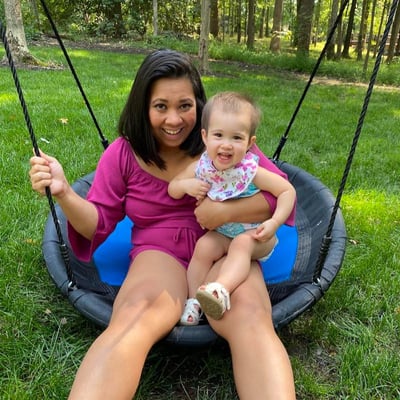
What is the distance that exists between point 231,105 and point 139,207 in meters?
0.62

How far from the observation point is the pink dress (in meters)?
1.96

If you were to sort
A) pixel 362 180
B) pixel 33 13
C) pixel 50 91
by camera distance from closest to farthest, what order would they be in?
pixel 362 180, pixel 50 91, pixel 33 13

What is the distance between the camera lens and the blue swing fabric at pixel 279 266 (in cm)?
171

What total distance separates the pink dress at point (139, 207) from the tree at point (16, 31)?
6329 mm

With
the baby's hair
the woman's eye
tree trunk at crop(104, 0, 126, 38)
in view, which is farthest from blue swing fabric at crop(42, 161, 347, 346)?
tree trunk at crop(104, 0, 126, 38)

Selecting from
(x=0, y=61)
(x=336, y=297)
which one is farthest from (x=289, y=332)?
(x=0, y=61)

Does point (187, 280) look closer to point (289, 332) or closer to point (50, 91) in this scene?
point (289, 332)

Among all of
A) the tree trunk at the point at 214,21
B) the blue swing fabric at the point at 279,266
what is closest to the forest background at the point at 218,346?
the blue swing fabric at the point at 279,266

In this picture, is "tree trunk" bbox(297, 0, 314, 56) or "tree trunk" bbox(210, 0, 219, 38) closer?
"tree trunk" bbox(297, 0, 314, 56)

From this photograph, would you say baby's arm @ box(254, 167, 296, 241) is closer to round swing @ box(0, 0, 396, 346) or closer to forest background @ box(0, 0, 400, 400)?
round swing @ box(0, 0, 396, 346)

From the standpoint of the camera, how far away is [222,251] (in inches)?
74.6

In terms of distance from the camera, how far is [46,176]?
5.35 feet

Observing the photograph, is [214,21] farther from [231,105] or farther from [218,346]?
[218,346]

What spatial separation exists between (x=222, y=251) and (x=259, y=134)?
124 inches
